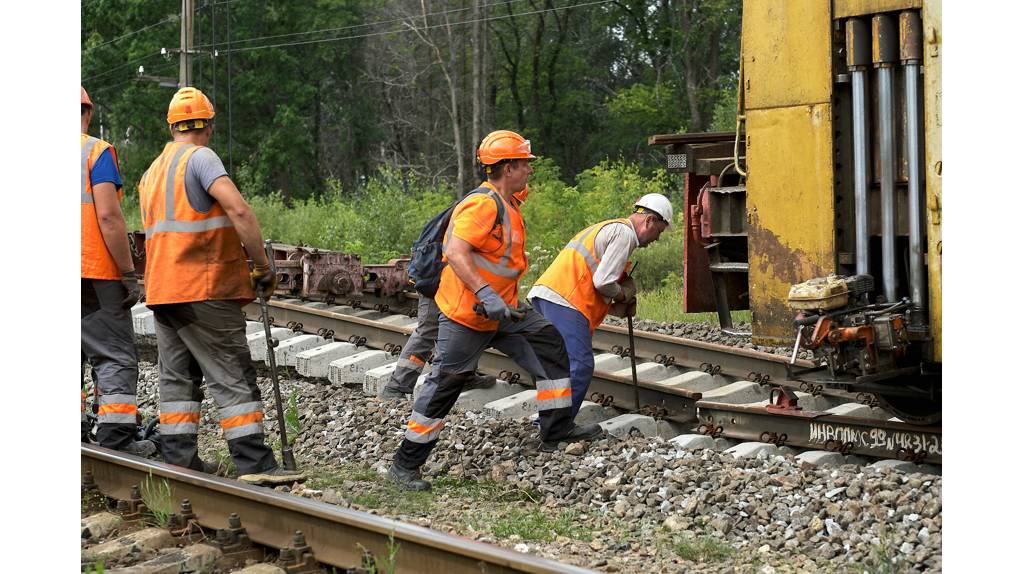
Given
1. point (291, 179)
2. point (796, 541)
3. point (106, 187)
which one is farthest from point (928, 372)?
point (291, 179)

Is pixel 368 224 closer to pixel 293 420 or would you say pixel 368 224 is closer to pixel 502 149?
pixel 293 420

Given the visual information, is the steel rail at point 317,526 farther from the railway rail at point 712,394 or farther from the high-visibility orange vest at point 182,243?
the railway rail at point 712,394

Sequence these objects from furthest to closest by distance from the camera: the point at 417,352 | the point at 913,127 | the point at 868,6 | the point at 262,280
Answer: the point at 417,352 → the point at 262,280 → the point at 868,6 → the point at 913,127

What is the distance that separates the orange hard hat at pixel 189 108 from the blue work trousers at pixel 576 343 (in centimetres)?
249

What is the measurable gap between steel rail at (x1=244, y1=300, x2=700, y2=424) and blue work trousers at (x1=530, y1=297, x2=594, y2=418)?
24.1 inches

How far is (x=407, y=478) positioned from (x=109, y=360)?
1.91 m

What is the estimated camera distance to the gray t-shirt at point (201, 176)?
597cm

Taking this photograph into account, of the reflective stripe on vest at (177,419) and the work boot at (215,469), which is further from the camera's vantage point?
the work boot at (215,469)

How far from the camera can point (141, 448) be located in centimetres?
691

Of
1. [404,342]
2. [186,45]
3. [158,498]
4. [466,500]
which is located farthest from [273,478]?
[186,45]

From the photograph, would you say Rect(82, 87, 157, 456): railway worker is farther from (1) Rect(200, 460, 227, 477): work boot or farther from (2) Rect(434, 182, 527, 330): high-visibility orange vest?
(2) Rect(434, 182, 527, 330): high-visibility orange vest

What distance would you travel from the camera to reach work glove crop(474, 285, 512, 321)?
244 inches

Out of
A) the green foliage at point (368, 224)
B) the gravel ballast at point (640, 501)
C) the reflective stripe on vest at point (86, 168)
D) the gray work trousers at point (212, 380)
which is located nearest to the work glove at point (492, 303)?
the gravel ballast at point (640, 501)

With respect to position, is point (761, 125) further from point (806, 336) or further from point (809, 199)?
point (806, 336)
